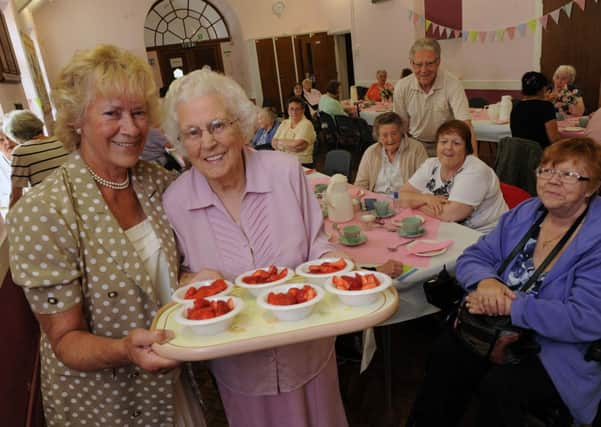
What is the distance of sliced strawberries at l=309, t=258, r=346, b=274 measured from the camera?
1306 millimetres

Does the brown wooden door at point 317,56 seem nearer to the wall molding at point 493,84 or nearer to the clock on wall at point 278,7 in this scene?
the clock on wall at point 278,7

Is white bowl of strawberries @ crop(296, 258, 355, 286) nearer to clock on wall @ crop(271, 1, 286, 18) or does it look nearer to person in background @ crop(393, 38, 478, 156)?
person in background @ crop(393, 38, 478, 156)

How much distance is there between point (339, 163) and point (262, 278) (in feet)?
10.1

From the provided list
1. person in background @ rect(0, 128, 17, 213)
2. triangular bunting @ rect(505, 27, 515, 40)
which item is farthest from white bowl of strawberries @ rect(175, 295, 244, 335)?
triangular bunting @ rect(505, 27, 515, 40)

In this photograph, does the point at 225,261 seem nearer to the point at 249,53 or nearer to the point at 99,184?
the point at 99,184

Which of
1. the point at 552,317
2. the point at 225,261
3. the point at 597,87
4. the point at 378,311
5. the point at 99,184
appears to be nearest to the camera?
the point at 378,311

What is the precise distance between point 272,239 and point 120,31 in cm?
1168

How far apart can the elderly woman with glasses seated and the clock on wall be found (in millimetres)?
12816

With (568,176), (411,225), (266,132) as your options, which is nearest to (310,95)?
(266,132)

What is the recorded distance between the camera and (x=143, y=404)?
1288 mm

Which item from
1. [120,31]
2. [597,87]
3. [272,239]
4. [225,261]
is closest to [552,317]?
[272,239]

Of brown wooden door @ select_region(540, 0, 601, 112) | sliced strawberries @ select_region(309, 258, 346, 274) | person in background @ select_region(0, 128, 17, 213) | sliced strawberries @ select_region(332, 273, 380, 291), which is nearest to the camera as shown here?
sliced strawberries @ select_region(332, 273, 380, 291)

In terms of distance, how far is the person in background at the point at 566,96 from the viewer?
4.77 meters

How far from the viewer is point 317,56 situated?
1323 centimetres
